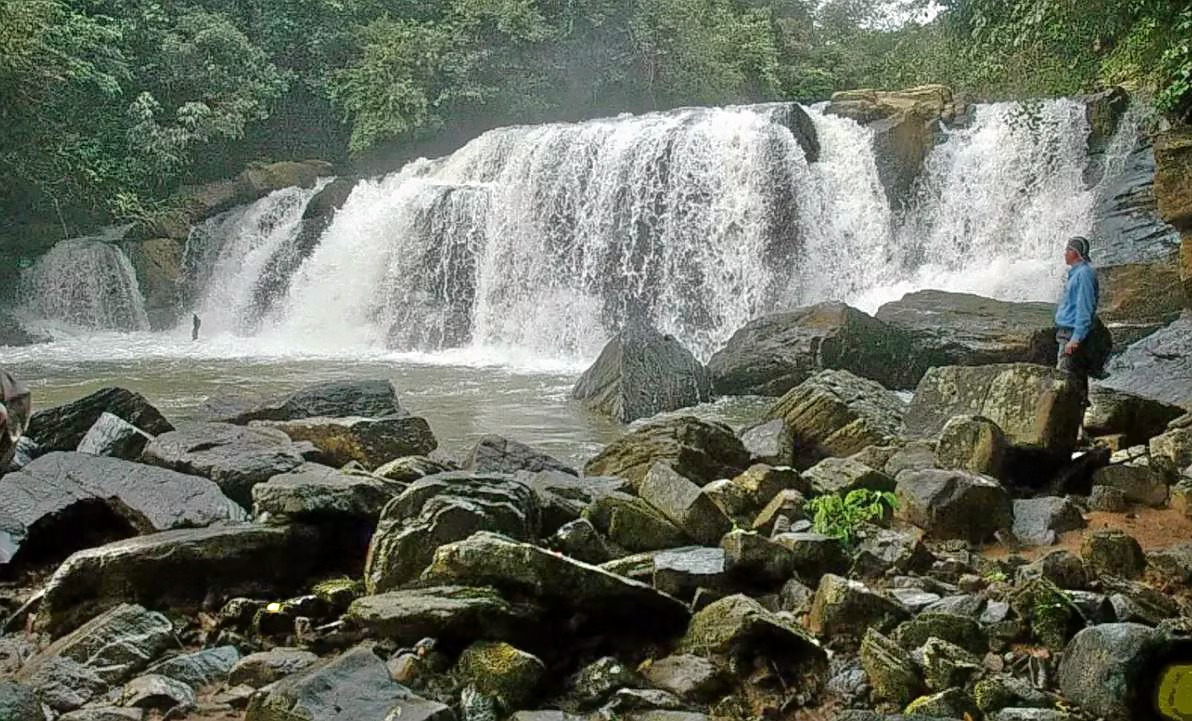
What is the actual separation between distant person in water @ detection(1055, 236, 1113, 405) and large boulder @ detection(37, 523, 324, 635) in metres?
5.47

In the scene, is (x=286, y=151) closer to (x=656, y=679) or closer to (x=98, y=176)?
(x=98, y=176)

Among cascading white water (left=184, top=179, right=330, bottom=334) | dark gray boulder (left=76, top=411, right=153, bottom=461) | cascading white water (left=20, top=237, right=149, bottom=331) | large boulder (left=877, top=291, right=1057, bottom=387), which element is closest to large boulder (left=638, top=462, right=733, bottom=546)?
dark gray boulder (left=76, top=411, right=153, bottom=461)

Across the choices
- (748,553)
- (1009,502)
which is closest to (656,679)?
(748,553)

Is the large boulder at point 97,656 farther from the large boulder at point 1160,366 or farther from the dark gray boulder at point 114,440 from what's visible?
the large boulder at point 1160,366

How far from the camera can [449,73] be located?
77.0ft

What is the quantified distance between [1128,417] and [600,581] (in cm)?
524

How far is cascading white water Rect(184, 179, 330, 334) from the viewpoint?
19.6 m

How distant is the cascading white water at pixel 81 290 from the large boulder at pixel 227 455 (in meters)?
14.7

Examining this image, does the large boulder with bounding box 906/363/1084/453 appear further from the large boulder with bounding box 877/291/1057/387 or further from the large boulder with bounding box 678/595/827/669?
the large boulder with bounding box 877/291/1057/387

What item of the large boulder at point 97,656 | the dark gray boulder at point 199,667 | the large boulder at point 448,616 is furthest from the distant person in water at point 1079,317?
the large boulder at point 97,656

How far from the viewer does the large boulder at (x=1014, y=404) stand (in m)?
6.31

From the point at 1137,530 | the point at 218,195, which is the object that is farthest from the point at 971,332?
the point at 218,195

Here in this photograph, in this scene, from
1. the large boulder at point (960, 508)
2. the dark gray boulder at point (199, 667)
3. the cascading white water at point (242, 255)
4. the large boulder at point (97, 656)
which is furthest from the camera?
the cascading white water at point (242, 255)

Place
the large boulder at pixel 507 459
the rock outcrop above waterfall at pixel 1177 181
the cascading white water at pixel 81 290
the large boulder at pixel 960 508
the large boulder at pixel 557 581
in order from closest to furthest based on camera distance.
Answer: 1. the large boulder at pixel 557 581
2. the large boulder at pixel 960 508
3. the large boulder at pixel 507 459
4. the rock outcrop above waterfall at pixel 1177 181
5. the cascading white water at pixel 81 290
